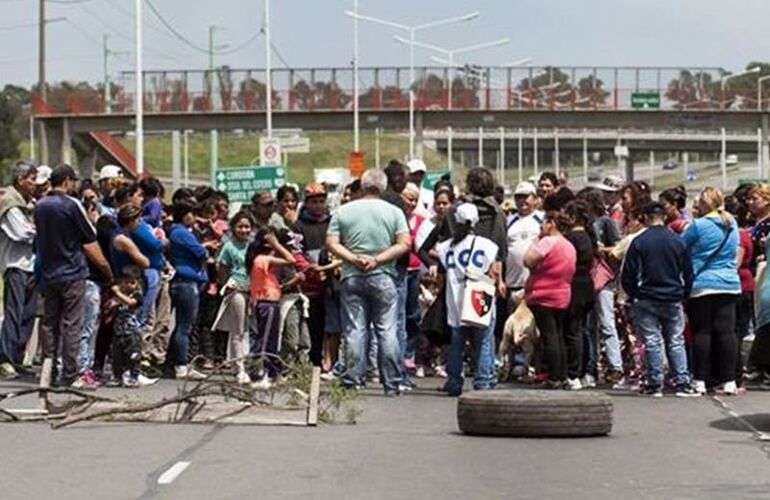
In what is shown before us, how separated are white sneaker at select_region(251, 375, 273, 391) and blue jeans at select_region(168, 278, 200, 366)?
1.18 metres

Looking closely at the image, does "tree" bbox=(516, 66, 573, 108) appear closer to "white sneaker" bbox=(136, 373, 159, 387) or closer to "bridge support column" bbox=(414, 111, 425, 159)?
"bridge support column" bbox=(414, 111, 425, 159)

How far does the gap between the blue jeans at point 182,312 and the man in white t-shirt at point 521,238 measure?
320 cm

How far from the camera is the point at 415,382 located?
66.8ft

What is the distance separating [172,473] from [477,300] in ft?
19.4

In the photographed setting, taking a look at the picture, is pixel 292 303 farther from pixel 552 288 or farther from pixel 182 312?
pixel 552 288

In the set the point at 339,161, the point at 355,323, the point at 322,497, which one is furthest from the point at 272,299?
the point at 339,161

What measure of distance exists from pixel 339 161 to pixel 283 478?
15682 cm

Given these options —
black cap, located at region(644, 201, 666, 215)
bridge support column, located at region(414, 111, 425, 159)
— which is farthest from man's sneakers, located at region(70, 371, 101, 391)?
bridge support column, located at region(414, 111, 425, 159)

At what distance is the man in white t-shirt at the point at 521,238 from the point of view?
20484 millimetres

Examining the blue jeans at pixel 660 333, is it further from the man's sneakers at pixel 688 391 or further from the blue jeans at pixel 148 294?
the blue jeans at pixel 148 294

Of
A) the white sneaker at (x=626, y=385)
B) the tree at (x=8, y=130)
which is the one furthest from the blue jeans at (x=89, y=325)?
the tree at (x=8, y=130)

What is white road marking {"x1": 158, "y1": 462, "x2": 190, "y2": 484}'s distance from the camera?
1242 cm

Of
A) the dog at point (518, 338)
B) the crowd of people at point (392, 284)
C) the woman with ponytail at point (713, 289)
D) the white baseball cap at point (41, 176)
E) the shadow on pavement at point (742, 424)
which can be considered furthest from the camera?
the white baseball cap at point (41, 176)

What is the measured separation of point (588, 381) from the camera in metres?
19.8
